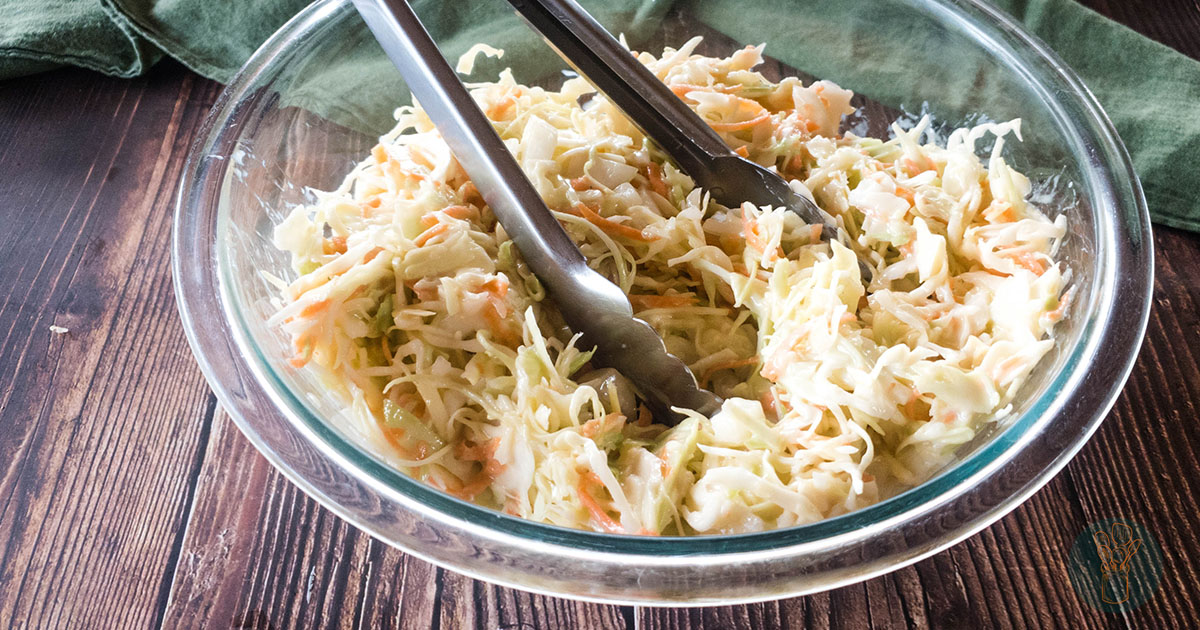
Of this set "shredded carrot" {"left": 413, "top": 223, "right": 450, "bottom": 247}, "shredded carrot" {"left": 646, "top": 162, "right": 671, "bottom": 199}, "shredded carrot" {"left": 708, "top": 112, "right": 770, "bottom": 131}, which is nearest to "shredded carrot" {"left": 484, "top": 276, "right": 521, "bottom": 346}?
"shredded carrot" {"left": 413, "top": 223, "right": 450, "bottom": 247}

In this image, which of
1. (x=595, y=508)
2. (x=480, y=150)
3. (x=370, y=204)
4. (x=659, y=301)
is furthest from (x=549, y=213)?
(x=595, y=508)

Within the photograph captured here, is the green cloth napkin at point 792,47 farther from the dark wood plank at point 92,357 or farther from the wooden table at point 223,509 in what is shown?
the wooden table at point 223,509

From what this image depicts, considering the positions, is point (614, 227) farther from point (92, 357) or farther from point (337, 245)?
point (92, 357)

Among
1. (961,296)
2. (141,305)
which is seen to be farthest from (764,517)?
(141,305)

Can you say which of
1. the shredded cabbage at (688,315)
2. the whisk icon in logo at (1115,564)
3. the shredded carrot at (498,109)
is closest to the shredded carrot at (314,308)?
the shredded cabbage at (688,315)

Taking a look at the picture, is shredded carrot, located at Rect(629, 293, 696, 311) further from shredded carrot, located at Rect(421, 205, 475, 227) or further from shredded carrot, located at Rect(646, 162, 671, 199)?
shredded carrot, located at Rect(421, 205, 475, 227)

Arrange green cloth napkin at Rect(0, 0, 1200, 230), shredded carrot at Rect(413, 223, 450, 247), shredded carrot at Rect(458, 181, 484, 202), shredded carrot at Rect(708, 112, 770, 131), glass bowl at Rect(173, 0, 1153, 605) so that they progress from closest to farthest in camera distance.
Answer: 1. glass bowl at Rect(173, 0, 1153, 605)
2. shredded carrot at Rect(413, 223, 450, 247)
3. shredded carrot at Rect(458, 181, 484, 202)
4. shredded carrot at Rect(708, 112, 770, 131)
5. green cloth napkin at Rect(0, 0, 1200, 230)
